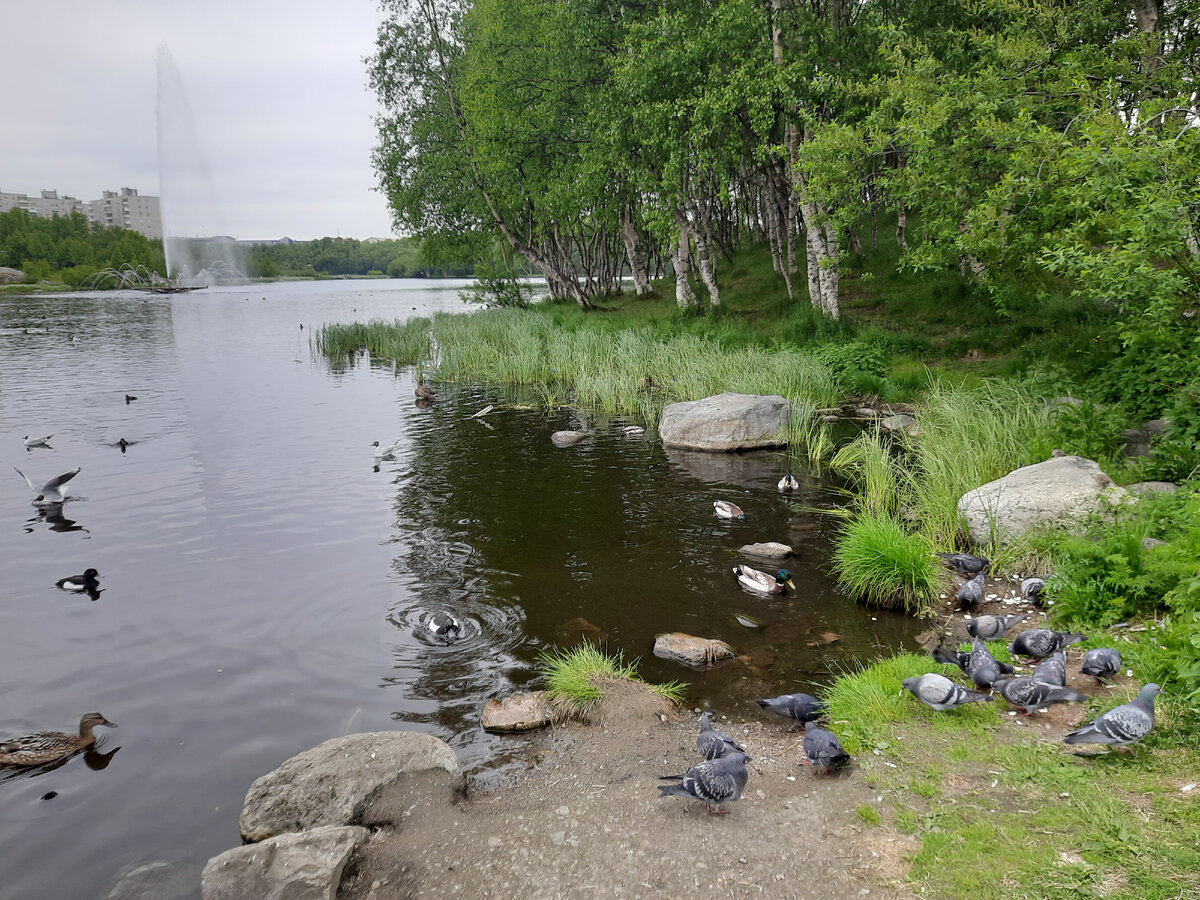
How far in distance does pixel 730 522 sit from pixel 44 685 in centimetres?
903

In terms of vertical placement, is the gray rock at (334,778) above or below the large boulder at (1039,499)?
below

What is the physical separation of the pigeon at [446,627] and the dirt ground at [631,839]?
8.10ft

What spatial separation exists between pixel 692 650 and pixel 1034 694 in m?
3.13

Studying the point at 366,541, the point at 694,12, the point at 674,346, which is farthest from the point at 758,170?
the point at 366,541

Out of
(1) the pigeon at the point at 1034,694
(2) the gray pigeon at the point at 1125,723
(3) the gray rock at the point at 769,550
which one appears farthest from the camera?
(3) the gray rock at the point at 769,550

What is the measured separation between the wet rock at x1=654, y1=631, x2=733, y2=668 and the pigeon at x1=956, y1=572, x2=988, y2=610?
279 centimetres

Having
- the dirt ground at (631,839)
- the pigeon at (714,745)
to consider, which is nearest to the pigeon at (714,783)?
the dirt ground at (631,839)

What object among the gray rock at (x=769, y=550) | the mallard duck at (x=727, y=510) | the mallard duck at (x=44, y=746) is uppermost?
the mallard duck at (x=727, y=510)

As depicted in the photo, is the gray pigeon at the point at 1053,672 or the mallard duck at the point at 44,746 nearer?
the gray pigeon at the point at 1053,672

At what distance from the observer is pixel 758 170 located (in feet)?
89.7

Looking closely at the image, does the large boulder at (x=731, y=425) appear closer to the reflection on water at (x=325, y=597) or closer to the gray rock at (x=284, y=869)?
the reflection on water at (x=325, y=597)

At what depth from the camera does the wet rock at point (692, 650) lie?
24.1ft

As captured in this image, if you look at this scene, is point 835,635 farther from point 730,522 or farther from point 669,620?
point 730,522

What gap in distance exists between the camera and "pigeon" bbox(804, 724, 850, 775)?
17.0ft
